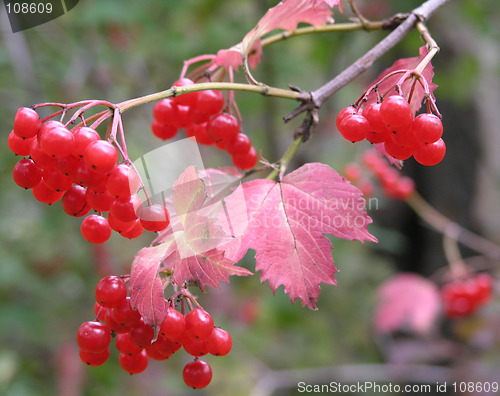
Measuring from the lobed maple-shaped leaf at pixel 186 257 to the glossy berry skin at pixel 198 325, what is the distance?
2.3 inches

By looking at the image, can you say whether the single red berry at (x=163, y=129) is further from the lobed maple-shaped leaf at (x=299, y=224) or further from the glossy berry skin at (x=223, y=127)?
the lobed maple-shaped leaf at (x=299, y=224)

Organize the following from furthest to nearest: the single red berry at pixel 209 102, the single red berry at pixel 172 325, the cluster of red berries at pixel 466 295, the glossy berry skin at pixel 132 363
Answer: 1. the cluster of red berries at pixel 466 295
2. the single red berry at pixel 209 102
3. the glossy berry skin at pixel 132 363
4. the single red berry at pixel 172 325

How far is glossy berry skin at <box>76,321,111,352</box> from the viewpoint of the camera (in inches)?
32.2

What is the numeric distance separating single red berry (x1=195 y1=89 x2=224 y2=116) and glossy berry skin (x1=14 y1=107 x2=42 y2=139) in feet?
1.34

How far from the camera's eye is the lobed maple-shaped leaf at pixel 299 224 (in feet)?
2.82

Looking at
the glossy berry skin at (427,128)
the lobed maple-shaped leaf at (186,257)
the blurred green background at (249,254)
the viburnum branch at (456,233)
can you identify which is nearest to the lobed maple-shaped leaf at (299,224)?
the lobed maple-shaped leaf at (186,257)

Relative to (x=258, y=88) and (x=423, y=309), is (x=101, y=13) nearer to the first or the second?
(x=258, y=88)

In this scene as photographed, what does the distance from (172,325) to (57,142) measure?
36 cm

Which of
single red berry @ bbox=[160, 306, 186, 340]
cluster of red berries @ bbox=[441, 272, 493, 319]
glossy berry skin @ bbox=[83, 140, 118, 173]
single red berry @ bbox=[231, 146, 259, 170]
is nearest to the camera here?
glossy berry skin @ bbox=[83, 140, 118, 173]

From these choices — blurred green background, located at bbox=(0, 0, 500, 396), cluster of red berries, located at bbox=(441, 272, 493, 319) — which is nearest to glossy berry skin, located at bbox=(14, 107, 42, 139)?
blurred green background, located at bbox=(0, 0, 500, 396)

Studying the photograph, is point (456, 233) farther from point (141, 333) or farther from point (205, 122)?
point (141, 333)

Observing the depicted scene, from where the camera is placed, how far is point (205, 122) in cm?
113

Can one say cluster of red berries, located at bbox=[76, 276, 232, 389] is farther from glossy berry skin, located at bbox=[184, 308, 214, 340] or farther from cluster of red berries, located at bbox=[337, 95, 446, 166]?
cluster of red berries, located at bbox=[337, 95, 446, 166]

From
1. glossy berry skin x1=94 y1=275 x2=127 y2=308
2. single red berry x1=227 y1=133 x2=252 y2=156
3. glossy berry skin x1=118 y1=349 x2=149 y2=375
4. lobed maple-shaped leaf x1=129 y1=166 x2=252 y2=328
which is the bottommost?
glossy berry skin x1=118 y1=349 x2=149 y2=375
